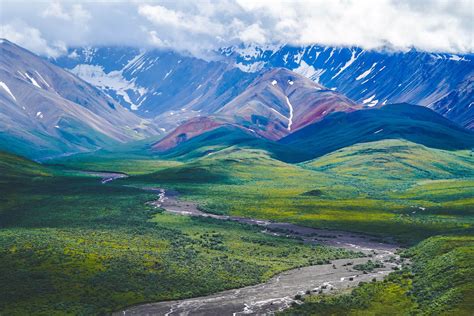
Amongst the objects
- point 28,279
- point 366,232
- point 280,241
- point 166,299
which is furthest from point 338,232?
point 28,279

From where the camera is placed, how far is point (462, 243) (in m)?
118

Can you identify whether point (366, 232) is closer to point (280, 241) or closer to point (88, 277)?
point (280, 241)

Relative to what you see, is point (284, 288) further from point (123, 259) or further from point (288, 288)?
point (123, 259)

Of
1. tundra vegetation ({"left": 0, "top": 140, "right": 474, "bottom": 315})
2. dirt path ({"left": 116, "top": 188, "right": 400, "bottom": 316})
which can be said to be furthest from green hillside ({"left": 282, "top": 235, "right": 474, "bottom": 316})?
dirt path ({"left": 116, "top": 188, "right": 400, "bottom": 316})

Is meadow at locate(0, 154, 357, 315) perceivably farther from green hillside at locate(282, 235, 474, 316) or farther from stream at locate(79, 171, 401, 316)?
green hillside at locate(282, 235, 474, 316)

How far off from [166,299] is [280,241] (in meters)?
53.5

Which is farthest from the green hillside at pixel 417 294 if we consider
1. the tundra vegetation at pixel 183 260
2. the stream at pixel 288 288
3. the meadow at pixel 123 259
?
the meadow at pixel 123 259

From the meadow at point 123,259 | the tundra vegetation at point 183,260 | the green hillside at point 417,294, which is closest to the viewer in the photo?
the green hillside at point 417,294

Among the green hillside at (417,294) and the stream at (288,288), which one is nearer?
the green hillside at (417,294)

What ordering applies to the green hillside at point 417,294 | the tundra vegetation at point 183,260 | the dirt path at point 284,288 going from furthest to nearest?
the tundra vegetation at point 183,260 < the dirt path at point 284,288 < the green hillside at point 417,294

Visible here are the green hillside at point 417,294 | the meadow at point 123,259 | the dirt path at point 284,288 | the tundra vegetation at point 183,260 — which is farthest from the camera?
the meadow at point 123,259

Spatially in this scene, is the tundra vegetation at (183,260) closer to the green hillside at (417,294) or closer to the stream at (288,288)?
the green hillside at (417,294)

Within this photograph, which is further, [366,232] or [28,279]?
[366,232]

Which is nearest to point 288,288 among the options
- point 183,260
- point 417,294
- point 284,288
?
point 284,288
